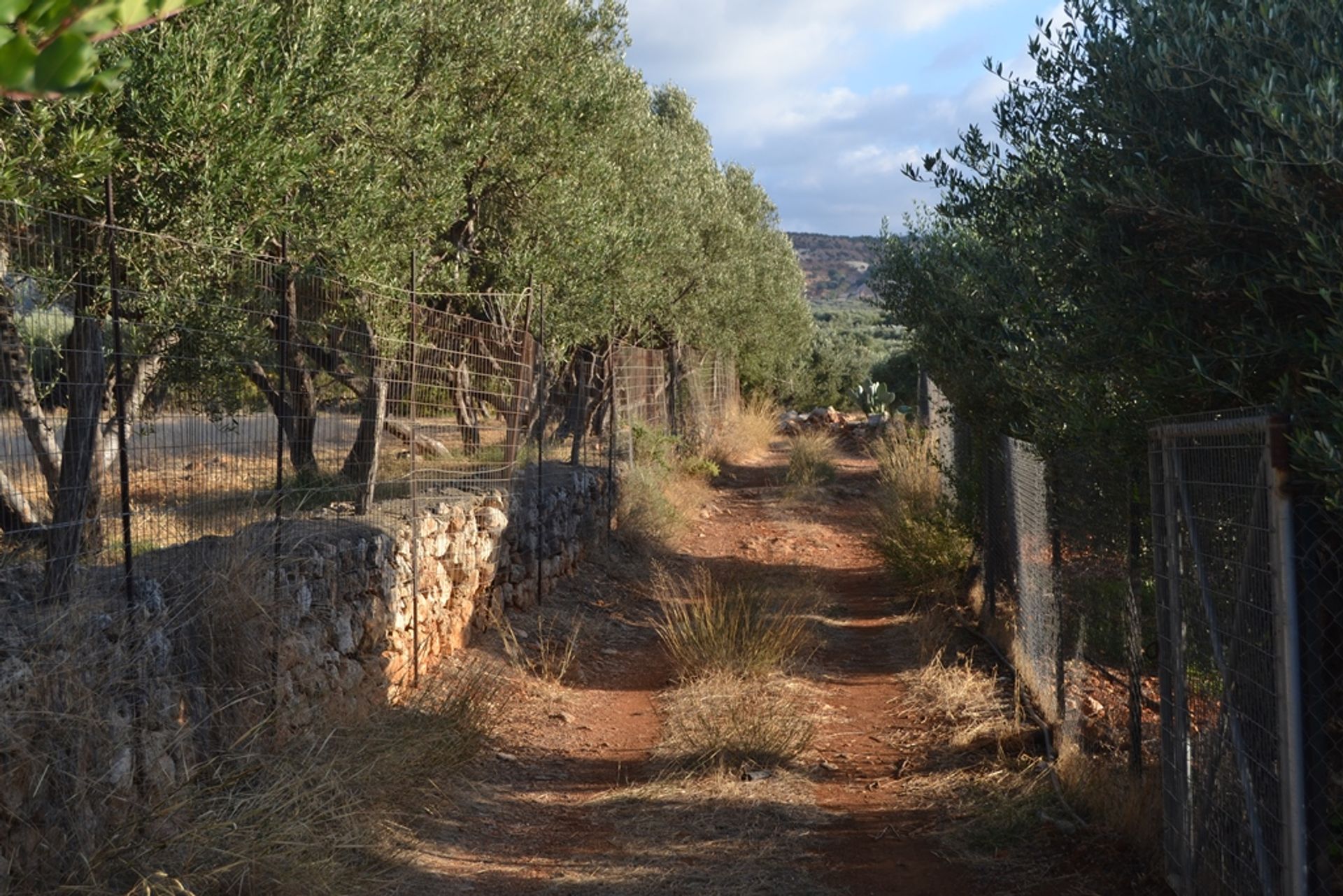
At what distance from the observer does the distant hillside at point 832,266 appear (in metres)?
90.9

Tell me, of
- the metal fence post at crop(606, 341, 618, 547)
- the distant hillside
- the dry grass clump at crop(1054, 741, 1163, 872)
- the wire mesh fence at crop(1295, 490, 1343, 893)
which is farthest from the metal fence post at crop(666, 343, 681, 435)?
the distant hillside

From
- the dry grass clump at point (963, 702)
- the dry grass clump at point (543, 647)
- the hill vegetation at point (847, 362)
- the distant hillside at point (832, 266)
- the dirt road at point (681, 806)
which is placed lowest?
the dirt road at point (681, 806)

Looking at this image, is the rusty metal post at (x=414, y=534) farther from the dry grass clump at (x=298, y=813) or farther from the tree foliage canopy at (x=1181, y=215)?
the tree foliage canopy at (x=1181, y=215)

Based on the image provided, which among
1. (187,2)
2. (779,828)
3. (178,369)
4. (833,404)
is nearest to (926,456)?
(779,828)

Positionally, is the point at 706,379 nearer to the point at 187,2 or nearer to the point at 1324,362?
the point at 1324,362

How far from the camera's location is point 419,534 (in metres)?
8.21

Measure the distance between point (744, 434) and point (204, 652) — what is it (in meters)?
22.8

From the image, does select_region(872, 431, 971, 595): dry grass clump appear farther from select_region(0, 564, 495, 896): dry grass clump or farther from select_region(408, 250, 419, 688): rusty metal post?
select_region(0, 564, 495, 896): dry grass clump

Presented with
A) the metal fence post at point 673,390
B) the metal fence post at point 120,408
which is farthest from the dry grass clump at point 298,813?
the metal fence post at point 673,390

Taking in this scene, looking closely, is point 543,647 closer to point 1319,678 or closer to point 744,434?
point 1319,678

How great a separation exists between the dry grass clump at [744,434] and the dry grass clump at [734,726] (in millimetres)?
15477

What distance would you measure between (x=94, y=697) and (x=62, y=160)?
3255 millimetres

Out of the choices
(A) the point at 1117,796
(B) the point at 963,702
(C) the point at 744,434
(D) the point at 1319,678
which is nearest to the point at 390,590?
(B) the point at 963,702

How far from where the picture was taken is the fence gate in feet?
11.1
